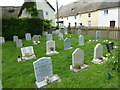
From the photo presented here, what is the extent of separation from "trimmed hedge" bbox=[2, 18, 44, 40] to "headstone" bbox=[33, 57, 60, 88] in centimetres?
1190

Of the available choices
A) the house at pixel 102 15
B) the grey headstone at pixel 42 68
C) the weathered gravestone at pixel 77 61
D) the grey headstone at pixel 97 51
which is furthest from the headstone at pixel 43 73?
the house at pixel 102 15

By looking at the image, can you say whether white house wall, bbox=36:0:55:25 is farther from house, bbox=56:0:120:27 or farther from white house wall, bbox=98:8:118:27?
white house wall, bbox=98:8:118:27

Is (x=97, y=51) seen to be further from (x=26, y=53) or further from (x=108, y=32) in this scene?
(x=108, y=32)

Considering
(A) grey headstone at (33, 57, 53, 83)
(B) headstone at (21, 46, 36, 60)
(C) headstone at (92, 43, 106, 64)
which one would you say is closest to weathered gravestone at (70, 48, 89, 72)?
(C) headstone at (92, 43, 106, 64)

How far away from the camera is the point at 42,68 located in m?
4.21

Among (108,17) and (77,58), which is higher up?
(108,17)

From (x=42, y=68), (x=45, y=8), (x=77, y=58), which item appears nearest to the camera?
(x=42, y=68)

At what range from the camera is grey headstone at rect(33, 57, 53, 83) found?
Answer: 13.4ft

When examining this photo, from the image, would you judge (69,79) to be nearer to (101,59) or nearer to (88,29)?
(101,59)

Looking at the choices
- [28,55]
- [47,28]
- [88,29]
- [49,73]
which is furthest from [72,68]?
[47,28]

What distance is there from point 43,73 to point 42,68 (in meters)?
0.23

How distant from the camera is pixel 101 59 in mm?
5898

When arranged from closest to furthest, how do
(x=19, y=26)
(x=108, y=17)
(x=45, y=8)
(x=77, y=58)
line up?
(x=77, y=58) < (x=19, y=26) < (x=108, y=17) < (x=45, y=8)

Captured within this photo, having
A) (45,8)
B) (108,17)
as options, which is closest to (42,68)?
(108,17)
